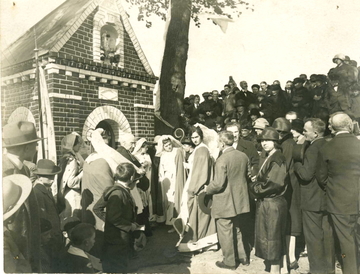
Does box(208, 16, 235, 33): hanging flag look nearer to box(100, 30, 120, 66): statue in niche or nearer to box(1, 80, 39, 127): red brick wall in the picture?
box(100, 30, 120, 66): statue in niche

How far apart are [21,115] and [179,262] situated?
3168mm

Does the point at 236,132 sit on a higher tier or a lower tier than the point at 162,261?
higher

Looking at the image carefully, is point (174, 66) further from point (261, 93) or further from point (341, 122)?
point (341, 122)

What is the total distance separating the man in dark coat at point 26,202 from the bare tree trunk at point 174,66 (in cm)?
252

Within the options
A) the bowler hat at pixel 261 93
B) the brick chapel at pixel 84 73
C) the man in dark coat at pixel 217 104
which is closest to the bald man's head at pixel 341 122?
the bowler hat at pixel 261 93

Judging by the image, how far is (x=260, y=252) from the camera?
365 cm

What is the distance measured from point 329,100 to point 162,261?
3.61 metres

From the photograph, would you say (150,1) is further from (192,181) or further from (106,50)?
(192,181)

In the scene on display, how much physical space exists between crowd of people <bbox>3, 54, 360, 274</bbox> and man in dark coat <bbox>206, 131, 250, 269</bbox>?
0.01m

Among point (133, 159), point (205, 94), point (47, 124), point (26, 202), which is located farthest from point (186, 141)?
point (26, 202)

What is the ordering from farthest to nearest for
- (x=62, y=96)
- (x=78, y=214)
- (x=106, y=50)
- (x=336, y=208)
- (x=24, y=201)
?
(x=106, y=50)
(x=62, y=96)
(x=78, y=214)
(x=336, y=208)
(x=24, y=201)

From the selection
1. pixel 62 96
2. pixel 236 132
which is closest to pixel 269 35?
pixel 236 132

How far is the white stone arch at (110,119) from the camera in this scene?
5.00 m

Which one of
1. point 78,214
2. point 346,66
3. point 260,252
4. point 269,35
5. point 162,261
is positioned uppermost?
point 269,35
